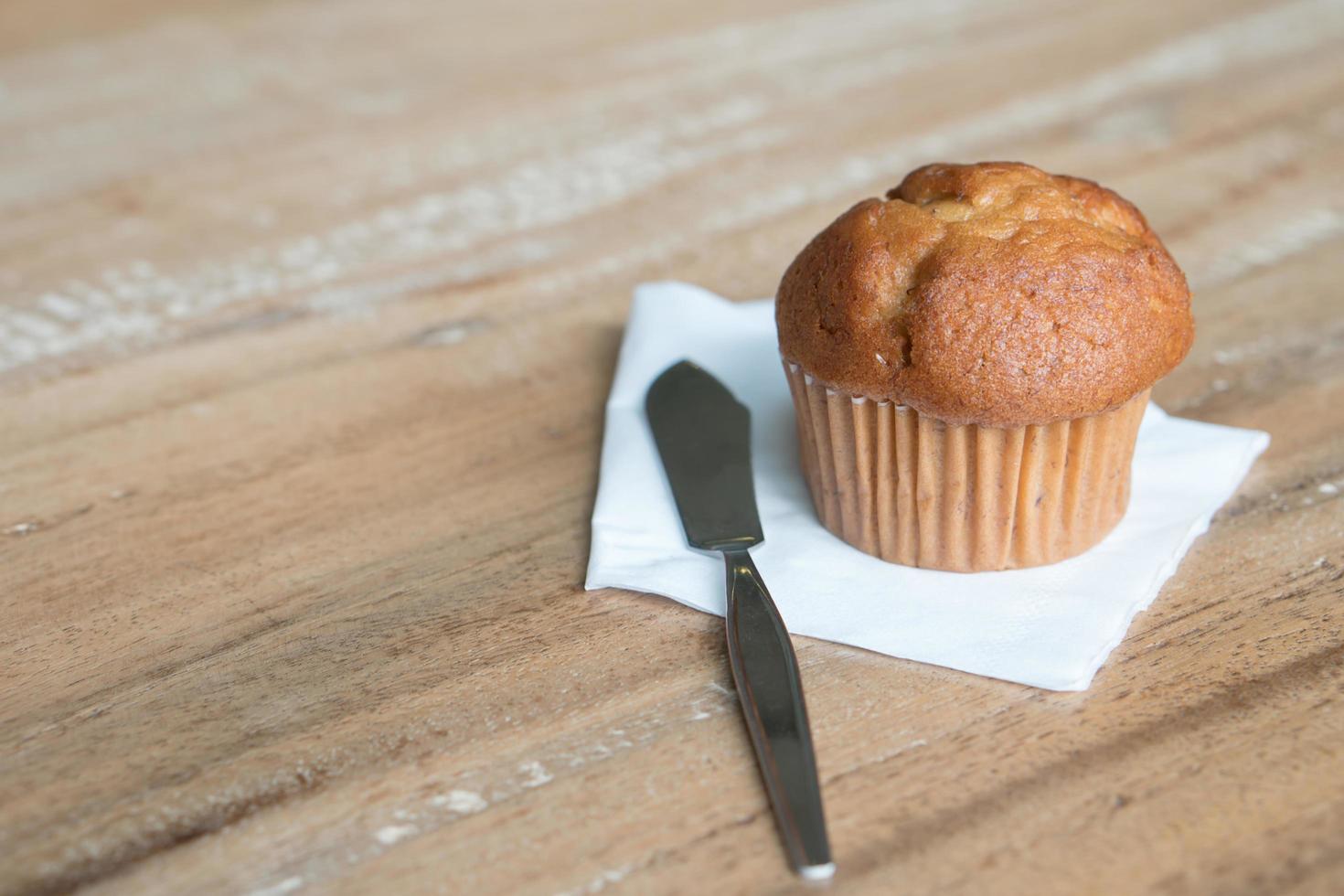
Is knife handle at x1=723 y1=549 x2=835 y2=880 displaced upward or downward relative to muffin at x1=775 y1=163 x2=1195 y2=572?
downward

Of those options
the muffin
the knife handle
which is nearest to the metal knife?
the knife handle

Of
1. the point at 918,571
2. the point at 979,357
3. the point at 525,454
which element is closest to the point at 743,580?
the point at 918,571

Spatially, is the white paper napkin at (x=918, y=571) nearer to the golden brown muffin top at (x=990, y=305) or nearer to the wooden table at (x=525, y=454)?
the wooden table at (x=525, y=454)

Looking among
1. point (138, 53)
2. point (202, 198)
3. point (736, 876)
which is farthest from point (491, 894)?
point (138, 53)

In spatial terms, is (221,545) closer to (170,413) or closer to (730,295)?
(170,413)

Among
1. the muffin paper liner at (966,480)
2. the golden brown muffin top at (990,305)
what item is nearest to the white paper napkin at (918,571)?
the muffin paper liner at (966,480)

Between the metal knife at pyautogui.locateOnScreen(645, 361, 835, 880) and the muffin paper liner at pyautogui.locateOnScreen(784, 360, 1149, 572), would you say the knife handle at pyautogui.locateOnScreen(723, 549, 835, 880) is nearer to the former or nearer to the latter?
the metal knife at pyautogui.locateOnScreen(645, 361, 835, 880)
